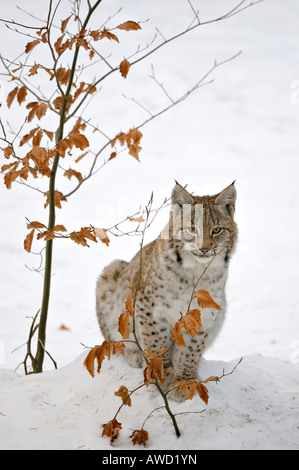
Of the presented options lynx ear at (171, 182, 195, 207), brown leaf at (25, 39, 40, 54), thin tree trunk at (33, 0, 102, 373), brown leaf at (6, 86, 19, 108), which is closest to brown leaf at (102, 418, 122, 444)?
thin tree trunk at (33, 0, 102, 373)

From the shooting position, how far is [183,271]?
3850 mm

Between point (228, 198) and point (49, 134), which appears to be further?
point (49, 134)

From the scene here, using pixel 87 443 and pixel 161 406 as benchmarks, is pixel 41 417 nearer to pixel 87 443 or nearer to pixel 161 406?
pixel 87 443

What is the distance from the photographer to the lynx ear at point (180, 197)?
3.73 meters

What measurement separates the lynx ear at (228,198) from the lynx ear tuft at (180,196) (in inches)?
8.4

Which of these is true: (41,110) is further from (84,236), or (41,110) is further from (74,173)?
(84,236)

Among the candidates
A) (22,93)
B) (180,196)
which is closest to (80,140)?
(180,196)

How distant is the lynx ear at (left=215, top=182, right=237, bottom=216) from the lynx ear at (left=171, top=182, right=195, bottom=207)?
0.21 metres

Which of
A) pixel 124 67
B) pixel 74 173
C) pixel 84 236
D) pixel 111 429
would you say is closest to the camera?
pixel 111 429

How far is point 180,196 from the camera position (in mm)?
3799

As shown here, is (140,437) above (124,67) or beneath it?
beneath

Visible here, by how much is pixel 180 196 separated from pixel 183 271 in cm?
51

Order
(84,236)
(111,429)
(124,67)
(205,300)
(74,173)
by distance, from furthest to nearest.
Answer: (74,173) → (124,67) → (84,236) → (111,429) → (205,300)

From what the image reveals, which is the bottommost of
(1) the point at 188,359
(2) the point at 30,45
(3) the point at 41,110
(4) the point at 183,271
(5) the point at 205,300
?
(1) the point at 188,359
